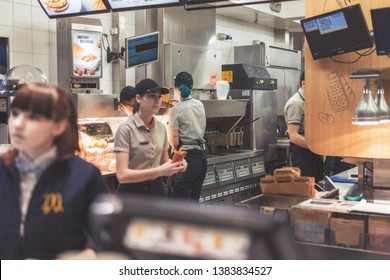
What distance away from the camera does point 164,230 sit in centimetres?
96

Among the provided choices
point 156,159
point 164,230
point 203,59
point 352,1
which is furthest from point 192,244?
point 203,59

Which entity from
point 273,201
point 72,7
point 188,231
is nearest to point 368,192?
point 273,201

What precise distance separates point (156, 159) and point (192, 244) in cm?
279

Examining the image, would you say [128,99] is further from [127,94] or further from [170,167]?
[170,167]

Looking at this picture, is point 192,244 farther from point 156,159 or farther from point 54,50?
point 54,50

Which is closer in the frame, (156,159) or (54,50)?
(156,159)

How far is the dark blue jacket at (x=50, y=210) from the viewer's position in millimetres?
1570

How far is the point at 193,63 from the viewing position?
7316 millimetres

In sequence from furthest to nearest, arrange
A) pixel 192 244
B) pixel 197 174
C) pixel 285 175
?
pixel 197 174, pixel 285 175, pixel 192 244

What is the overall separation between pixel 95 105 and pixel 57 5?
1.17 meters

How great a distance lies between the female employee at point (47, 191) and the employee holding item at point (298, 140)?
4.15 meters

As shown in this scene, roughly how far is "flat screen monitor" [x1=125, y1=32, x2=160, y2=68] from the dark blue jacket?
4.29 m

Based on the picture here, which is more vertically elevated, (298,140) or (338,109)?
(338,109)
